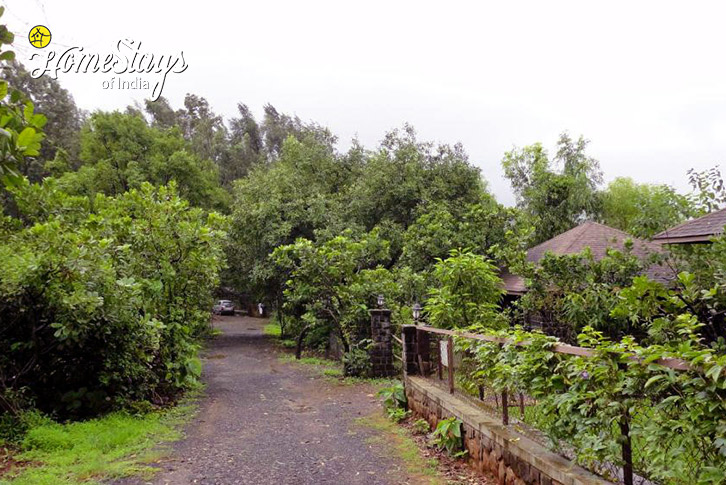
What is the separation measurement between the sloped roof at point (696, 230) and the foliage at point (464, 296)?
313 centimetres

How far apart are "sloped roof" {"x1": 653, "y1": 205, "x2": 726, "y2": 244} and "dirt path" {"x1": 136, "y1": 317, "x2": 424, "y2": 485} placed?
5.85m

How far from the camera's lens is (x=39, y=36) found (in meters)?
2.92

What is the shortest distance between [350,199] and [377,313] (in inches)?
355

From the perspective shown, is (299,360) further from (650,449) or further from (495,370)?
(650,449)

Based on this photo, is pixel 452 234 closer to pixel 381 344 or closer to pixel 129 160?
pixel 381 344

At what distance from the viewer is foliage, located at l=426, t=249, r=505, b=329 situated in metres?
8.34

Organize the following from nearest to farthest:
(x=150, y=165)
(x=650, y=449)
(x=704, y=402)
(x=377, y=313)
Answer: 1. (x=704, y=402)
2. (x=650, y=449)
3. (x=377, y=313)
4. (x=150, y=165)

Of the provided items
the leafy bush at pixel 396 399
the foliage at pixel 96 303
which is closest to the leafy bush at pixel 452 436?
the leafy bush at pixel 396 399

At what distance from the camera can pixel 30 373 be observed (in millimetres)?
7664

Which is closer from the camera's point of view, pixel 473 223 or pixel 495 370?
pixel 495 370

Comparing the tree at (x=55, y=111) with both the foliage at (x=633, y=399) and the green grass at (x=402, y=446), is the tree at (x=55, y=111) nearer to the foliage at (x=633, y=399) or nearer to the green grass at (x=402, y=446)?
the green grass at (x=402, y=446)

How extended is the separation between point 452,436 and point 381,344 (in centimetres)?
614

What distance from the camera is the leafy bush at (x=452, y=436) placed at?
569 cm

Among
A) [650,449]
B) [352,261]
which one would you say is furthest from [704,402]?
[352,261]
